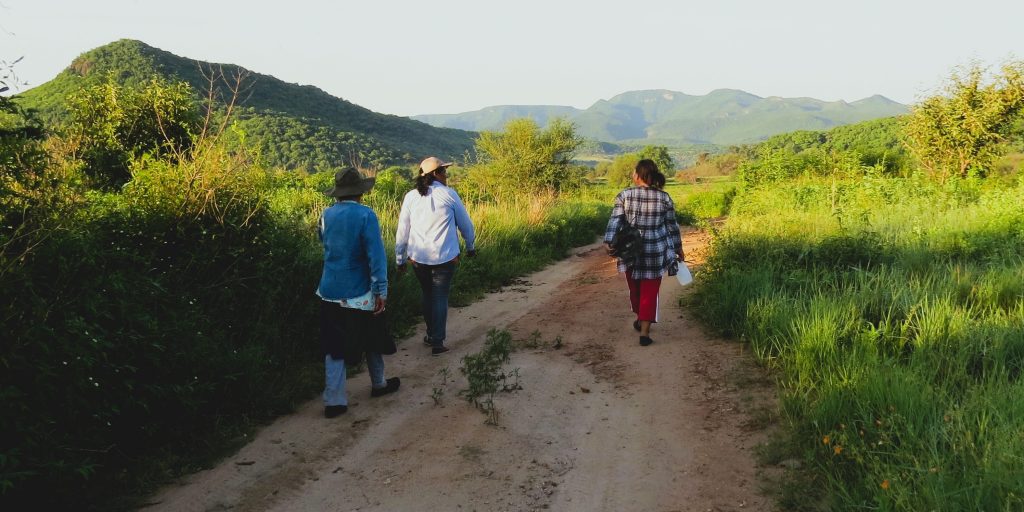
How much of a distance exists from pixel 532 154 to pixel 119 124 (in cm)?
2269

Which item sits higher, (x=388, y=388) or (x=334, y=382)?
(x=334, y=382)

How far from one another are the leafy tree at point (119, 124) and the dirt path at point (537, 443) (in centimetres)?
317

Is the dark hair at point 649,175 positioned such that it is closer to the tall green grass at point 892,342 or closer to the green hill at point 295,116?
the tall green grass at point 892,342

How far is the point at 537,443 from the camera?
13.9 ft

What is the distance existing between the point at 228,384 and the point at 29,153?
2.03 m

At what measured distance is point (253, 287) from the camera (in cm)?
546

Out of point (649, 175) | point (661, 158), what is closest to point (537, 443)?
point (649, 175)

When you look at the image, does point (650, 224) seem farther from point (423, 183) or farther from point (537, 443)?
point (537, 443)

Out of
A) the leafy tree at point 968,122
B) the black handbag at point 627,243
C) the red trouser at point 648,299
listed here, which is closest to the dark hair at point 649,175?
the black handbag at point 627,243

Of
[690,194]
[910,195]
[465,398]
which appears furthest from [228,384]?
[690,194]

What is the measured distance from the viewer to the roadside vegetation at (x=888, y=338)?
3.00 metres

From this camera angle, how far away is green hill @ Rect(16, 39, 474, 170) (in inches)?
1710

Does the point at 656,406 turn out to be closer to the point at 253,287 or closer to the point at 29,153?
the point at 253,287

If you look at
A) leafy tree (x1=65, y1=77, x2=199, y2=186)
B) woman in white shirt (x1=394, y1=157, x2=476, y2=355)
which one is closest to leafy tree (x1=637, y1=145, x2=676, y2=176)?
woman in white shirt (x1=394, y1=157, x2=476, y2=355)
